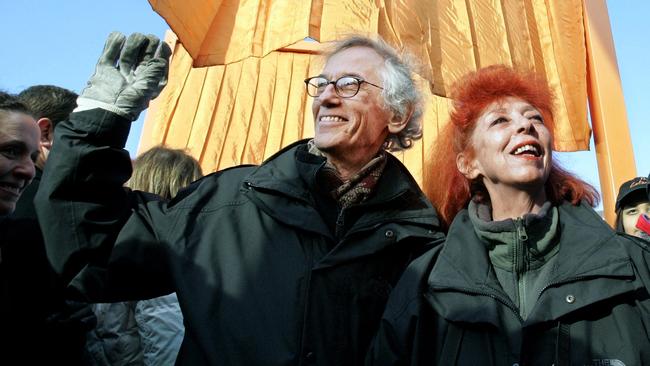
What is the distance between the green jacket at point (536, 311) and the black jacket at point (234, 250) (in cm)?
11

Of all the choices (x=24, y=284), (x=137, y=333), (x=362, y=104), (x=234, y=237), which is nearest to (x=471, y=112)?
(x=362, y=104)

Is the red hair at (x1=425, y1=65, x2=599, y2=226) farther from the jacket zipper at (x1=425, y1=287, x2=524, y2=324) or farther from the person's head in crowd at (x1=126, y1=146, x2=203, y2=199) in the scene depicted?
the person's head in crowd at (x1=126, y1=146, x2=203, y2=199)

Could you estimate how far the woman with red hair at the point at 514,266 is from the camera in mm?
1693

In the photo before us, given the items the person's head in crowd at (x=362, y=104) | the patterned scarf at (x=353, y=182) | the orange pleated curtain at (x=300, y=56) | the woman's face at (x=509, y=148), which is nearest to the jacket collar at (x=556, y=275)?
the woman's face at (x=509, y=148)

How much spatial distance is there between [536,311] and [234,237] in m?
0.80

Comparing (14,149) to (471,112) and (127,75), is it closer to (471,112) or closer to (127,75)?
(127,75)

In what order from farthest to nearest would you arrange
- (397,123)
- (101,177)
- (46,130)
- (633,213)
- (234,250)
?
(633,213), (46,130), (397,123), (234,250), (101,177)

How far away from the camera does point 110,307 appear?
7.73 feet

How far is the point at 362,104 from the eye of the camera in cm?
232

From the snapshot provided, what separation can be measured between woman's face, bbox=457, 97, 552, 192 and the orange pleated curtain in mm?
1939

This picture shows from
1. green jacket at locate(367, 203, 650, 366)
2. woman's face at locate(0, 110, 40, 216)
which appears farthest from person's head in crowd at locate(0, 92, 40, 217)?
green jacket at locate(367, 203, 650, 366)

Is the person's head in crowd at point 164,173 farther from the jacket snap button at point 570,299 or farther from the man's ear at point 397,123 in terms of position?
the jacket snap button at point 570,299

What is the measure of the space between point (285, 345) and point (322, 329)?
11cm

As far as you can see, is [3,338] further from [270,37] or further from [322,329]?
[270,37]
